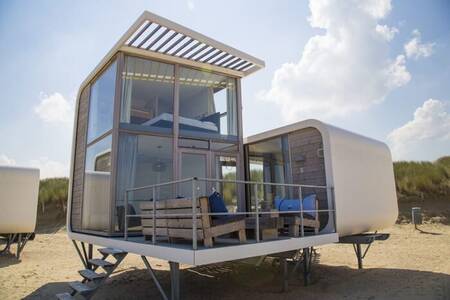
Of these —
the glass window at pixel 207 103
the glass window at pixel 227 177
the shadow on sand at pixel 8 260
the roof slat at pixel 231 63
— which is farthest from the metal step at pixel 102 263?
the shadow on sand at pixel 8 260

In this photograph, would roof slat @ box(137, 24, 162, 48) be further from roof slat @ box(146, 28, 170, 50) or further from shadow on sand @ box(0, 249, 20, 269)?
shadow on sand @ box(0, 249, 20, 269)

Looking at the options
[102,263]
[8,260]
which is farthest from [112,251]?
[8,260]

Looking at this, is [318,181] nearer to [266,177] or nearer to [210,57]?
[266,177]

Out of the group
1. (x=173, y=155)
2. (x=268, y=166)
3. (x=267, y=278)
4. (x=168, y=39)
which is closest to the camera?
(x=168, y=39)

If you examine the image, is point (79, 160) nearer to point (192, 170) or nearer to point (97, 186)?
point (97, 186)

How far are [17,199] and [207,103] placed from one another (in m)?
8.21

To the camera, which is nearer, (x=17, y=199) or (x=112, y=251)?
(x=112, y=251)

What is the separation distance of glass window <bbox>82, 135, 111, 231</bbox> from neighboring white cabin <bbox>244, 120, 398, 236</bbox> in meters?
3.73

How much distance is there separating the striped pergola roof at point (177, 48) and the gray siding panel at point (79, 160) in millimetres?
783

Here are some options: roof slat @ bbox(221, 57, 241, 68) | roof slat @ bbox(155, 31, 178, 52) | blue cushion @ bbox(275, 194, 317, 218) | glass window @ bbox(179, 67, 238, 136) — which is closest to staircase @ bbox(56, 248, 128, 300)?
glass window @ bbox(179, 67, 238, 136)

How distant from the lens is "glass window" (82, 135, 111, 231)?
723 cm

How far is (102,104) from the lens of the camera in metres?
8.05

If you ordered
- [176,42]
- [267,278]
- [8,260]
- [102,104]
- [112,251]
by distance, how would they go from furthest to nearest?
1. [8,260]
2. [267,278]
3. [102,104]
4. [176,42]
5. [112,251]

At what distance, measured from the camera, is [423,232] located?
50.6 ft
